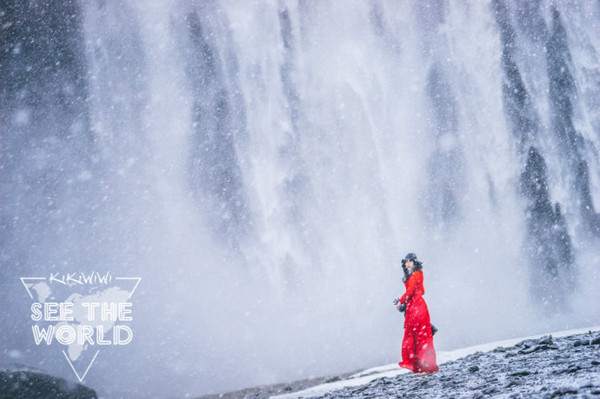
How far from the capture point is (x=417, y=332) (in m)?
7.63

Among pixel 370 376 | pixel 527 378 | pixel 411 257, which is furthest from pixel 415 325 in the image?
pixel 370 376

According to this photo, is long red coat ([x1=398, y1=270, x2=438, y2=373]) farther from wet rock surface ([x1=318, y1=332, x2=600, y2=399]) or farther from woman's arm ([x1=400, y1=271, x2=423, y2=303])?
wet rock surface ([x1=318, y1=332, x2=600, y2=399])

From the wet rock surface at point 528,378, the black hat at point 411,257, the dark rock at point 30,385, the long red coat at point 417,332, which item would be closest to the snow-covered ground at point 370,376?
the long red coat at point 417,332

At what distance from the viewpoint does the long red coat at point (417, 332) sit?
7.59 metres

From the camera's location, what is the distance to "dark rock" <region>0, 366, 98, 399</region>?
57.2ft

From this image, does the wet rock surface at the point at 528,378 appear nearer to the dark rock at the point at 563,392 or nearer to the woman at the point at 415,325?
the dark rock at the point at 563,392

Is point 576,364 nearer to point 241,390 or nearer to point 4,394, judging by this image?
point 4,394

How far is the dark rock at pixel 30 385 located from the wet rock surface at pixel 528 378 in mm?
16539

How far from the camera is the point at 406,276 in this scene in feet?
25.9

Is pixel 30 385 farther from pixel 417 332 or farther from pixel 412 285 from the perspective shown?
pixel 412 285

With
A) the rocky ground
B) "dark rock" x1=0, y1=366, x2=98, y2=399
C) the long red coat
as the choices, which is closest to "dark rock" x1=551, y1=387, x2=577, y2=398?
the rocky ground

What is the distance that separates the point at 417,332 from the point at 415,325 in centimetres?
14

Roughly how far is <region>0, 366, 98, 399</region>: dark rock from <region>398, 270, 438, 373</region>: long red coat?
1755 centimetres

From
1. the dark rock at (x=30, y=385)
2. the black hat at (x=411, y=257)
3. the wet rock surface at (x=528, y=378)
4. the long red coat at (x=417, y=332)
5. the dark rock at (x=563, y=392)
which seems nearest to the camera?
the dark rock at (x=563, y=392)
